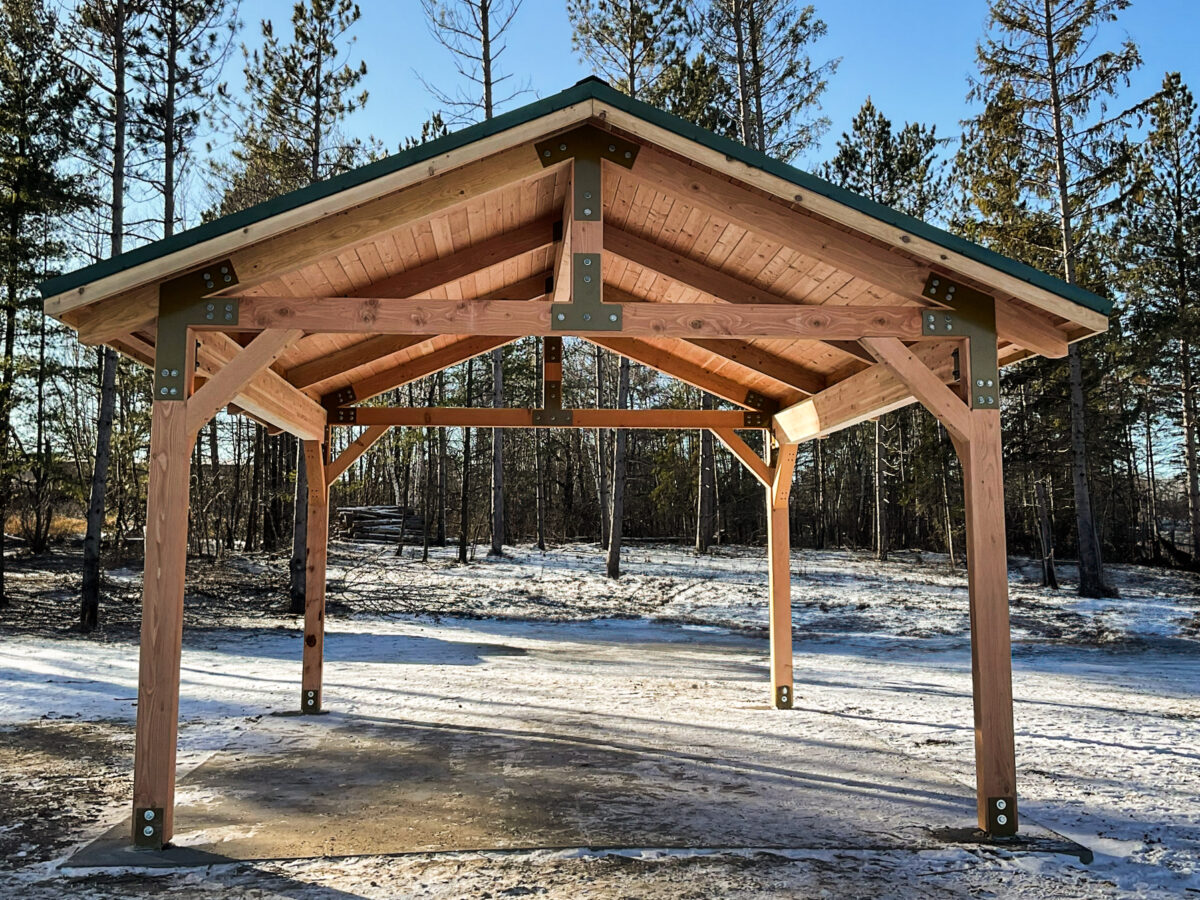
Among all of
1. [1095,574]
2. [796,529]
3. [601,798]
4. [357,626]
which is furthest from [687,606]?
[796,529]

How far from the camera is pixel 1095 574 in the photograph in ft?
56.3

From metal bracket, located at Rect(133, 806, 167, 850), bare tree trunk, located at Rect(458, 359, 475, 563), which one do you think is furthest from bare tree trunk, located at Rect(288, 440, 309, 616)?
metal bracket, located at Rect(133, 806, 167, 850)

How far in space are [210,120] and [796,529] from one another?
2376 centimetres

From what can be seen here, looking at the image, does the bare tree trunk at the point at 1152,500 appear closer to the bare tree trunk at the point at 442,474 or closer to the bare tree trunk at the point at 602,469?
the bare tree trunk at the point at 602,469

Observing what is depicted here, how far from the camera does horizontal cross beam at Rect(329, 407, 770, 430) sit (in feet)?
26.5

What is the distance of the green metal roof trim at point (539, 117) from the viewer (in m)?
4.59

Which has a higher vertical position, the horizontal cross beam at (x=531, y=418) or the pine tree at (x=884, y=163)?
the pine tree at (x=884, y=163)

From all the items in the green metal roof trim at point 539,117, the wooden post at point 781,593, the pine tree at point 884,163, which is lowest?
the wooden post at point 781,593

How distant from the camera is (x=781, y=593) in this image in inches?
331

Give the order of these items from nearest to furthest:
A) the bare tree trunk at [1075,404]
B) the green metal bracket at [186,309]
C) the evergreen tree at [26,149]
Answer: the green metal bracket at [186,309]
the evergreen tree at [26,149]
the bare tree trunk at [1075,404]

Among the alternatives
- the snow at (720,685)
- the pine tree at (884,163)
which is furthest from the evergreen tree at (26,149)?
the pine tree at (884,163)

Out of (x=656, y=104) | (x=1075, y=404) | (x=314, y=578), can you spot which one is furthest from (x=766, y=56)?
(x=314, y=578)

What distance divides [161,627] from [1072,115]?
18.9m

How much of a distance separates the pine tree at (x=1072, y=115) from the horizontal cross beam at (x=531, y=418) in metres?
11.8
